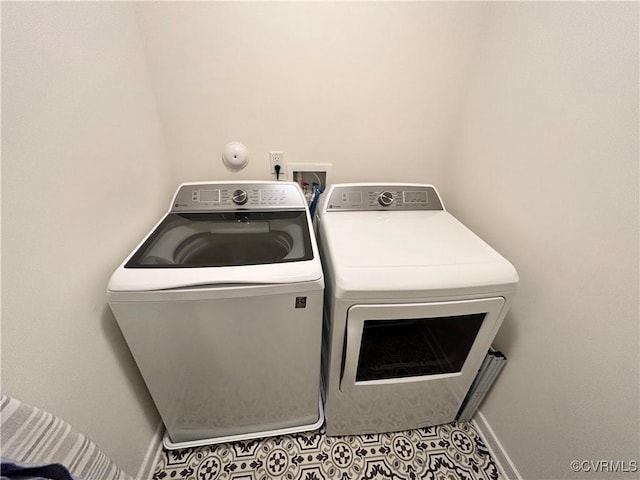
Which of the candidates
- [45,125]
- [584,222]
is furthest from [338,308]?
[45,125]

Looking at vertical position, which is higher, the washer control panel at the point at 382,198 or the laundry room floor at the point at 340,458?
the washer control panel at the point at 382,198

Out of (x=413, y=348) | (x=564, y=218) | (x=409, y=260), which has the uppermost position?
(x=564, y=218)

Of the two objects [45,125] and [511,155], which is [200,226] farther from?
[511,155]

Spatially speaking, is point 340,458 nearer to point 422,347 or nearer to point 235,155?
point 422,347

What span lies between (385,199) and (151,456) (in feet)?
4.95

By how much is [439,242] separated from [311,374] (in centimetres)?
71

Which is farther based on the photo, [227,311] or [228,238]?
[228,238]

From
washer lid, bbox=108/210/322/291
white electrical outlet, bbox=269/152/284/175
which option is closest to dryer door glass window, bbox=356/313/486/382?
washer lid, bbox=108/210/322/291

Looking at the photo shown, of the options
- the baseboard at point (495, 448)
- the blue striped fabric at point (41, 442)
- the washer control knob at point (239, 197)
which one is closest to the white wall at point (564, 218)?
the baseboard at point (495, 448)

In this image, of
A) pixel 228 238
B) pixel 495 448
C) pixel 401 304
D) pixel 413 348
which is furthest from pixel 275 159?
pixel 495 448

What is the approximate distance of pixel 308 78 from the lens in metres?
1.19

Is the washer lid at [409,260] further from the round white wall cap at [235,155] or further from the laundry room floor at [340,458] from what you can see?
the laundry room floor at [340,458]

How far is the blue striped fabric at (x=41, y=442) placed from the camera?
0.43m

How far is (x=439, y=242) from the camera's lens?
0.98m
